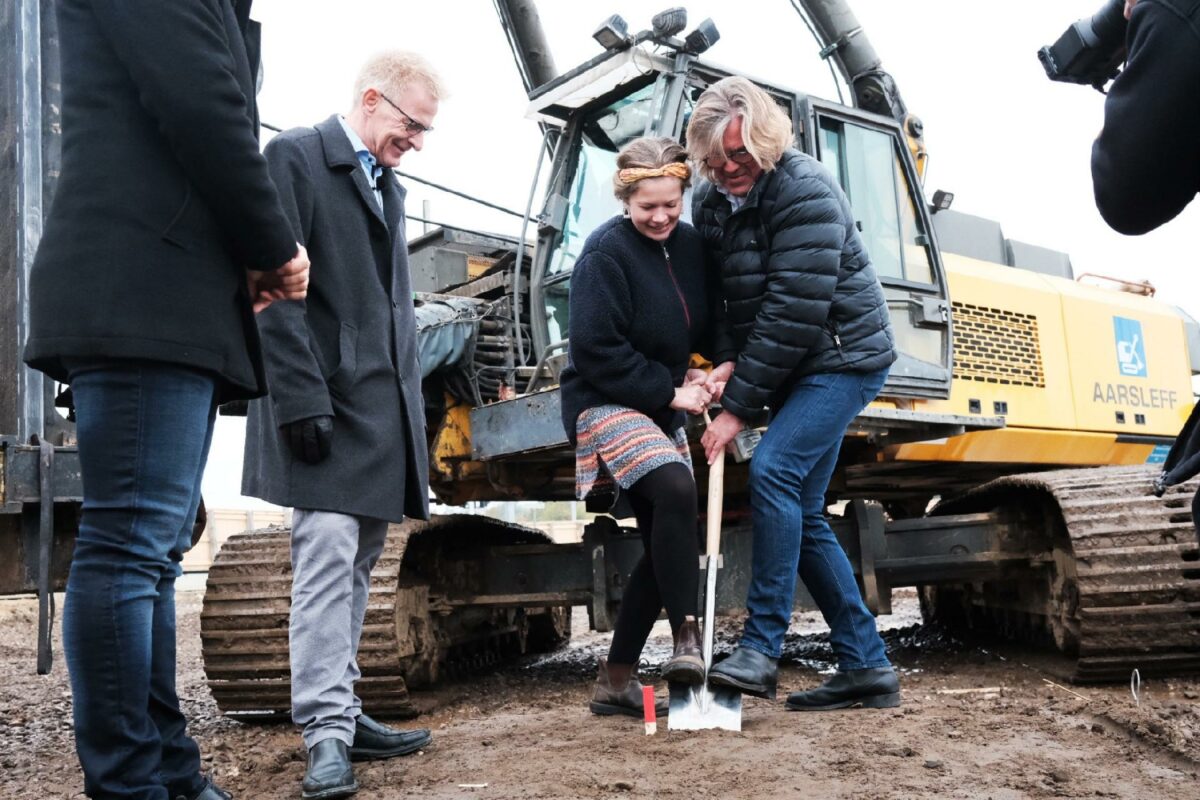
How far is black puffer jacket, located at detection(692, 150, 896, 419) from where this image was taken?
3543 millimetres

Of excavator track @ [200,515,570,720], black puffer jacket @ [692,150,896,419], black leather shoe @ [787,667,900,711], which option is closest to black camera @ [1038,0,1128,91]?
black puffer jacket @ [692,150,896,419]

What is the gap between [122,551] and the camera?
2.34 metres

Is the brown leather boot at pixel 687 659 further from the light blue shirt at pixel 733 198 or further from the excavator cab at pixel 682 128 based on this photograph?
the excavator cab at pixel 682 128

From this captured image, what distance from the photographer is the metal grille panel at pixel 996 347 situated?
604 cm

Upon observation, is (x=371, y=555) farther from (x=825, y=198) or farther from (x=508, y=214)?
(x=508, y=214)

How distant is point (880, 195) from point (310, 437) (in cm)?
363

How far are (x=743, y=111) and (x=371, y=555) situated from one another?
1678 mm

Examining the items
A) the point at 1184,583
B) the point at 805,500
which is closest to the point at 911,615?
the point at 1184,583

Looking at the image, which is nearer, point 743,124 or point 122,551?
point 122,551

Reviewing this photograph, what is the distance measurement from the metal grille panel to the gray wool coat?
3.46m

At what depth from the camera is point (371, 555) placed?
129 inches

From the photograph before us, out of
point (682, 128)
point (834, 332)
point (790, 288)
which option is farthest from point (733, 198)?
point (682, 128)

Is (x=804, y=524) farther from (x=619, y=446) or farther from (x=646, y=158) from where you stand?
(x=646, y=158)

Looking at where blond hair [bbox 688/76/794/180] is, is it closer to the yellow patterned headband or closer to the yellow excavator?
the yellow patterned headband
